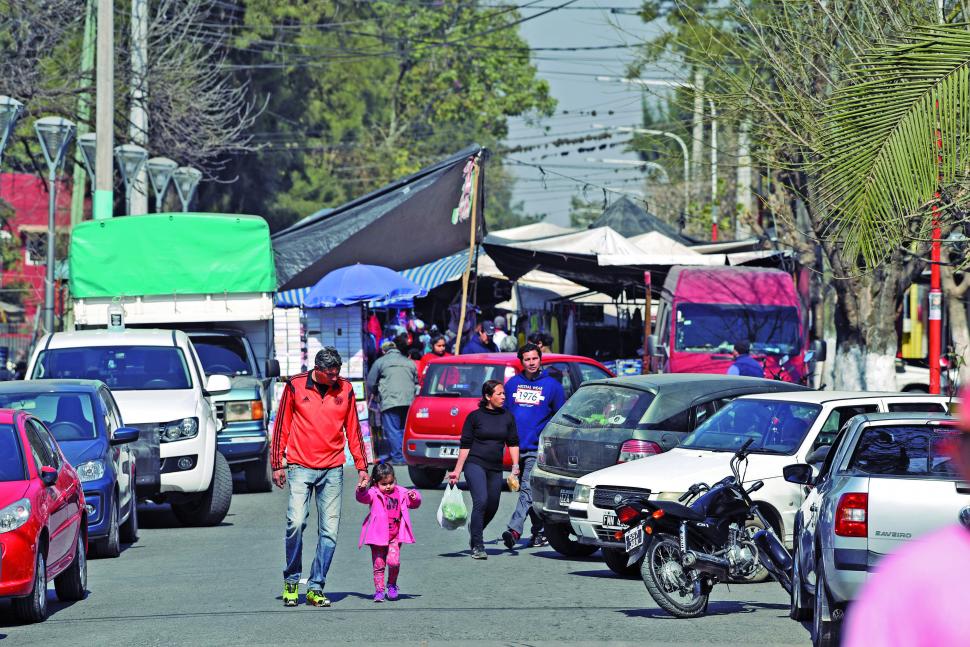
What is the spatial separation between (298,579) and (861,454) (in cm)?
393

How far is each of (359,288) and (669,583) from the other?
46.8ft

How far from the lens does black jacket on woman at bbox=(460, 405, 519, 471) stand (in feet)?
44.0

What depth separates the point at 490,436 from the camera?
44.1 ft

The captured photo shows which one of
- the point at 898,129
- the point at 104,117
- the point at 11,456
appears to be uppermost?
the point at 104,117

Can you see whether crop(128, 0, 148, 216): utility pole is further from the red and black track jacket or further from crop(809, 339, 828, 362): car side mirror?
the red and black track jacket

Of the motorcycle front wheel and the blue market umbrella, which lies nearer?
the motorcycle front wheel

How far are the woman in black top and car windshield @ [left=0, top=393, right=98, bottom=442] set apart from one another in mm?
3211

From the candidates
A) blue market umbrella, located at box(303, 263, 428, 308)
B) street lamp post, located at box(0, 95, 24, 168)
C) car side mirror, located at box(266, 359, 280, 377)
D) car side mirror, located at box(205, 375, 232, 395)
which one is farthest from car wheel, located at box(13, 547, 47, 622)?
blue market umbrella, located at box(303, 263, 428, 308)

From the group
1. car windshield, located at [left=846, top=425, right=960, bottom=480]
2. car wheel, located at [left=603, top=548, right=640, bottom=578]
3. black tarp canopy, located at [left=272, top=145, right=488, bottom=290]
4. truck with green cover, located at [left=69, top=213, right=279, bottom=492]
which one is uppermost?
black tarp canopy, located at [left=272, top=145, right=488, bottom=290]

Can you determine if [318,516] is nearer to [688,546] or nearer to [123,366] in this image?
[688,546]

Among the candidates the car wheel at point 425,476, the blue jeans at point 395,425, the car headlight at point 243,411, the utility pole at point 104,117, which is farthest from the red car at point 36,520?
the utility pole at point 104,117

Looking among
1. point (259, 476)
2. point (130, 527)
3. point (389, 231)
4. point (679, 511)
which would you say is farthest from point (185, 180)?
point (679, 511)

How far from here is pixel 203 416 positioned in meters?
15.8

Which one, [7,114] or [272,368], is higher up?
[7,114]
